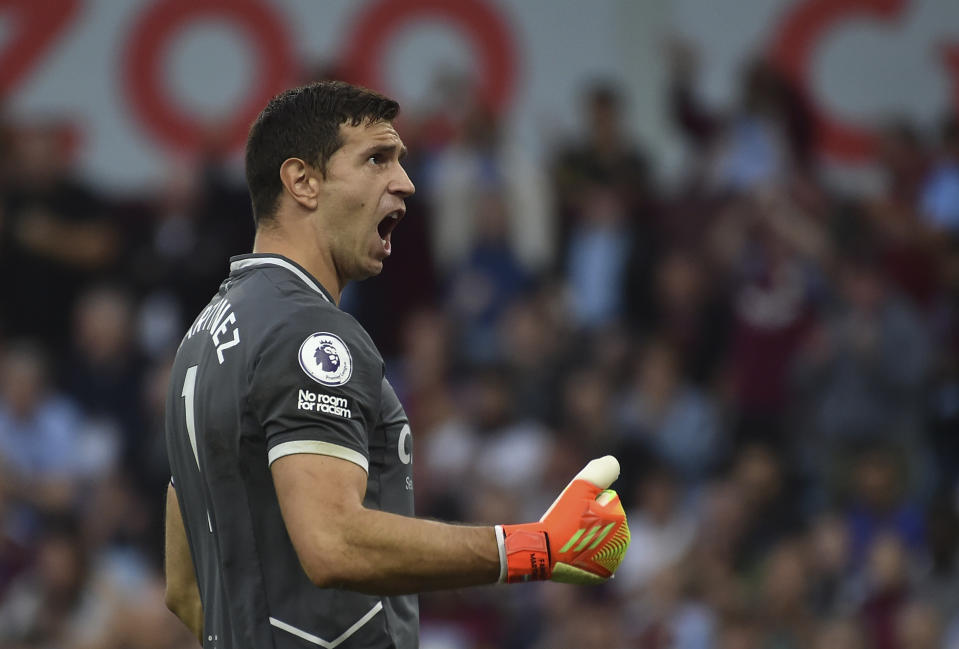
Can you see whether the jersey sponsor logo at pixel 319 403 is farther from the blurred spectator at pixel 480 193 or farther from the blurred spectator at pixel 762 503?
the blurred spectator at pixel 480 193

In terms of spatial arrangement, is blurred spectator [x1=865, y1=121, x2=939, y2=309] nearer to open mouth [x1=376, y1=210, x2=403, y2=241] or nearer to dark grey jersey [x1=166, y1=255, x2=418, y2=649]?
open mouth [x1=376, y1=210, x2=403, y2=241]

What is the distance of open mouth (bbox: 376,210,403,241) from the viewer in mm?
3412

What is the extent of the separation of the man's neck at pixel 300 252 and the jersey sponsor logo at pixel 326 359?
27 centimetres

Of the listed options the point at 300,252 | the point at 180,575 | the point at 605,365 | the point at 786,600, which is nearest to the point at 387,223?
the point at 300,252

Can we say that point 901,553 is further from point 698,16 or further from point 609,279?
point 698,16

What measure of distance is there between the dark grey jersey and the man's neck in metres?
0.04

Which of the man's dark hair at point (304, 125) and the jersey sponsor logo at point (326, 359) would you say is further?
the man's dark hair at point (304, 125)

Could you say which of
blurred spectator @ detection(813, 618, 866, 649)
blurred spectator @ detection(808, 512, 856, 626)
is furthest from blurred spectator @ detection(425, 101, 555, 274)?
blurred spectator @ detection(813, 618, 866, 649)

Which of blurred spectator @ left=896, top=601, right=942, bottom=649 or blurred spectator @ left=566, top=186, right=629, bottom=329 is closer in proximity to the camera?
blurred spectator @ left=896, top=601, right=942, bottom=649

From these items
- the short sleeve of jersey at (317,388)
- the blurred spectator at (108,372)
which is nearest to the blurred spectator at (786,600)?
the blurred spectator at (108,372)

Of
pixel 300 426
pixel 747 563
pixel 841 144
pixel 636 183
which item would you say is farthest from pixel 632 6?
pixel 300 426

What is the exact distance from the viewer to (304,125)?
336 centimetres

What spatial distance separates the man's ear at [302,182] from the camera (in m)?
3.36

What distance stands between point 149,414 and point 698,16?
570 centimetres
